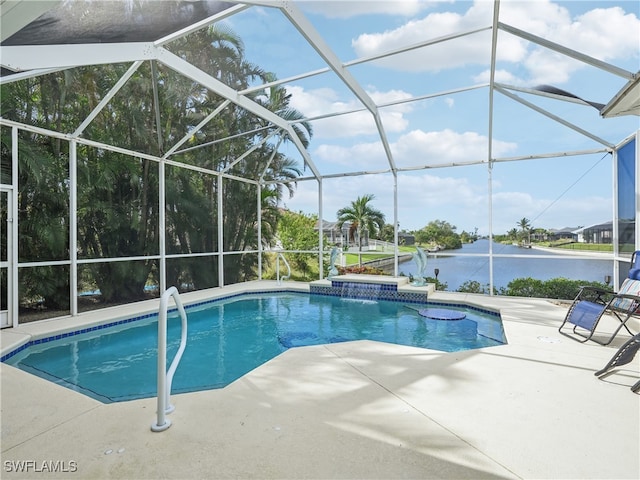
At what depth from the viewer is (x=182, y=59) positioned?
17.6ft

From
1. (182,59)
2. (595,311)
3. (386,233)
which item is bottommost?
(595,311)

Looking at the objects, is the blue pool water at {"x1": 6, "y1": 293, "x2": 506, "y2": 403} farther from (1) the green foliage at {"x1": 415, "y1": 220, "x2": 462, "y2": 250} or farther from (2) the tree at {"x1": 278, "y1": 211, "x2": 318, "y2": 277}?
(2) the tree at {"x1": 278, "y1": 211, "x2": 318, "y2": 277}

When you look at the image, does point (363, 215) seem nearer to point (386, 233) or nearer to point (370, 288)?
point (386, 233)

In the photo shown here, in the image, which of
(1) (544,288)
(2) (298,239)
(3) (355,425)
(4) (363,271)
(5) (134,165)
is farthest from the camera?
(2) (298,239)

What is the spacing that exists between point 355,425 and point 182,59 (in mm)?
5662

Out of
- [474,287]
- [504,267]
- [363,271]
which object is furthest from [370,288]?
[504,267]

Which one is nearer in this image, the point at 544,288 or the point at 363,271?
the point at 544,288

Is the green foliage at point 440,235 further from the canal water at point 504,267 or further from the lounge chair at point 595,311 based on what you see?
the lounge chair at point 595,311

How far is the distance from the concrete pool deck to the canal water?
4.60 meters

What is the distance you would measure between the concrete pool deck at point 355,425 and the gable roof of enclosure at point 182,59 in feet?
8.31

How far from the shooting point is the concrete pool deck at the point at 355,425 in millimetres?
1900

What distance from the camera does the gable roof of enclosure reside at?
8.57 ft

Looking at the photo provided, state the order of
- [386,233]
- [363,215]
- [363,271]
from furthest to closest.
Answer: [386,233], [363,215], [363,271]

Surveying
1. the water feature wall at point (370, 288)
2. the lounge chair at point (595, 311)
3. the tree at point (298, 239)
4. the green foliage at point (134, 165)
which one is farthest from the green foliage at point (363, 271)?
the lounge chair at point (595, 311)
